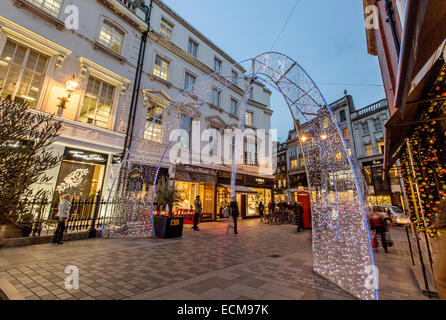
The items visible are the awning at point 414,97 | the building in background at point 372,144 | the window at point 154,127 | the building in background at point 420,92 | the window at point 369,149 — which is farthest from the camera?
the window at point 369,149

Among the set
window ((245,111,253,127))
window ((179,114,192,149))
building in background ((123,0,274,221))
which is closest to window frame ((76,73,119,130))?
building in background ((123,0,274,221))

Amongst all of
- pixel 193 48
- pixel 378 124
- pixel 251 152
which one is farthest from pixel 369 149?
pixel 193 48

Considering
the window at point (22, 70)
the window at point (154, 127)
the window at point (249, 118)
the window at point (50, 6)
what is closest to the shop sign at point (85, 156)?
the window at point (22, 70)

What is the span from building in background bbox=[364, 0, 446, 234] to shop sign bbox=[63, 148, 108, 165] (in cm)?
1198

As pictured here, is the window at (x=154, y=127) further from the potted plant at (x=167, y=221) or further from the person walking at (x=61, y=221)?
the person walking at (x=61, y=221)

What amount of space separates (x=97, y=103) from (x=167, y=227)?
27.6 ft

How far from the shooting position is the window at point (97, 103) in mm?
10648

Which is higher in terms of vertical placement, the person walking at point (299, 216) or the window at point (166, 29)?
the window at point (166, 29)

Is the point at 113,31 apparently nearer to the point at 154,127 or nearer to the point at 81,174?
the point at 154,127

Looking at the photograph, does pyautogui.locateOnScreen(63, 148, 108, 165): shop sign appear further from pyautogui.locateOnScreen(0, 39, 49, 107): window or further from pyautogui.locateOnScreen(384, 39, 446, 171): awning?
pyautogui.locateOnScreen(384, 39, 446, 171): awning

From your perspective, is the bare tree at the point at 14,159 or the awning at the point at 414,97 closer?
the bare tree at the point at 14,159

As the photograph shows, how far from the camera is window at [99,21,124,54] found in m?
11.7

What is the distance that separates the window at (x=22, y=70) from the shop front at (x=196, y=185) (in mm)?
8453
